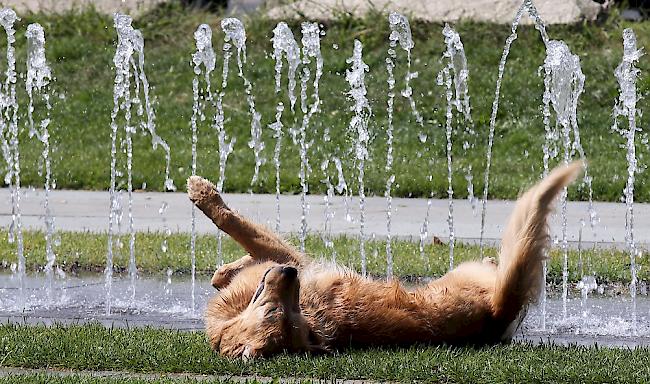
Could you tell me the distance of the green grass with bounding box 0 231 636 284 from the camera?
7.90 m

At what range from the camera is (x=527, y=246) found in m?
5.35

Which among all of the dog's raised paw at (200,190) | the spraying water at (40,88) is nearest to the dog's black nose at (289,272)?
the dog's raised paw at (200,190)

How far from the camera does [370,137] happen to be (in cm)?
1361

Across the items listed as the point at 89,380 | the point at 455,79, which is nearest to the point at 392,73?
the point at 455,79

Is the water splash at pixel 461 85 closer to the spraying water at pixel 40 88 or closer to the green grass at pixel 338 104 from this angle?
the green grass at pixel 338 104

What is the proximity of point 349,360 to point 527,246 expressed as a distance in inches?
37.3

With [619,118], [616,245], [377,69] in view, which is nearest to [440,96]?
[377,69]

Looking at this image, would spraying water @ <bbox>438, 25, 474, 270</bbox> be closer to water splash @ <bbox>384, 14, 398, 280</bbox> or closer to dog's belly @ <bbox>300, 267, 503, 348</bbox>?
water splash @ <bbox>384, 14, 398, 280</bbox>

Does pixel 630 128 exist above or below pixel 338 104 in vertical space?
below

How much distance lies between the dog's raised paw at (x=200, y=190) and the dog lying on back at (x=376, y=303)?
48 cm

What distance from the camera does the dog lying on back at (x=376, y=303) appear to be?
5047mm

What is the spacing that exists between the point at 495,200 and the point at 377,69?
157 inches

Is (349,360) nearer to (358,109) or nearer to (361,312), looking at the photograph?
(361,312)

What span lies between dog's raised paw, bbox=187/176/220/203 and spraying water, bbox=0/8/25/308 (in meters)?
1.46
